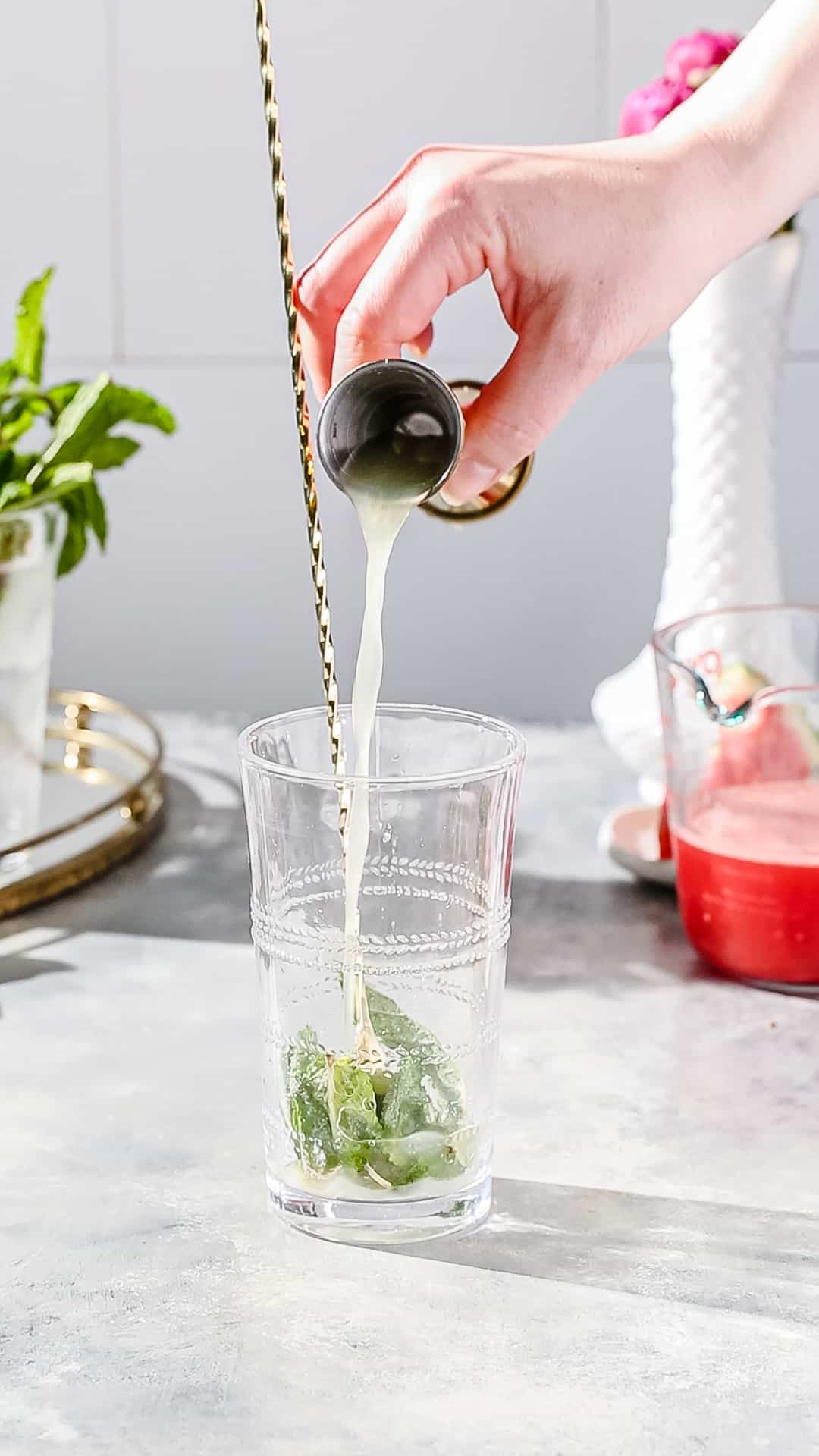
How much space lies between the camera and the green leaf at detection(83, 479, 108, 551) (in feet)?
2.98

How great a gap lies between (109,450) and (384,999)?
1.50 ft

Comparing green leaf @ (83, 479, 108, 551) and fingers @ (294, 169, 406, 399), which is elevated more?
fingers @ (294, 169, 406, 399)

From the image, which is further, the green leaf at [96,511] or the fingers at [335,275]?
the green leaf at [96,511]

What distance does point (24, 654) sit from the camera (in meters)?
0.89

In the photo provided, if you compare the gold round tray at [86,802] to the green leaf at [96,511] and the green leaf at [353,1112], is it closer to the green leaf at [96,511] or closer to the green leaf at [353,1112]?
the green leaf at [96,511]

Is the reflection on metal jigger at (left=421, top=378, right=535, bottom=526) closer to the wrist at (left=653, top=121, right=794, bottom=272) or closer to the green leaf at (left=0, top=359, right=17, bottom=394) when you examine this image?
the wrist at (left=653, top=121, right=794, bottom=272)

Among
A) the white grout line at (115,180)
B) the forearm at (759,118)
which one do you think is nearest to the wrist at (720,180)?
the forearm at (759,118)

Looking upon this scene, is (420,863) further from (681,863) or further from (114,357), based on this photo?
(114,357)

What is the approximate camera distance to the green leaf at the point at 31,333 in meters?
0.92

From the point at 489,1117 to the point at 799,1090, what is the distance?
0.17 metres

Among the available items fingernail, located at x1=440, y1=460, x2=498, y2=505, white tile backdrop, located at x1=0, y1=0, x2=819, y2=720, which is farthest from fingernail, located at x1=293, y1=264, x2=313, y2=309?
white tile backdrop, located at x1=0, y1=0, x2=819, y2=720

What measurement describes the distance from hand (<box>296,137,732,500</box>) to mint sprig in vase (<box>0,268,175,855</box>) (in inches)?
9.3

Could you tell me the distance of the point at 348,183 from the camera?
164cm

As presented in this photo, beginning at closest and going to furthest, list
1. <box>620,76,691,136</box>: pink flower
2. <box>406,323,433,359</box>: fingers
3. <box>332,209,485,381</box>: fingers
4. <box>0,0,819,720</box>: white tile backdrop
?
<box>332,209,485,381</box>: fingers < <box>406,323,433,359</box>: fingers < <box>620,76,691,136</box>: pink flower < <box>0,0,819,720</box>: white tile backdrop
